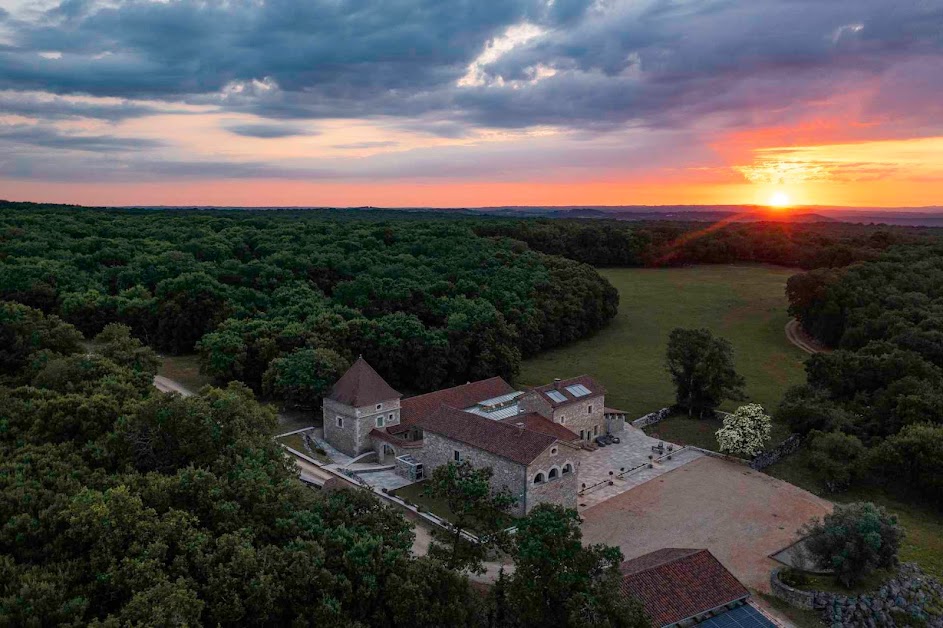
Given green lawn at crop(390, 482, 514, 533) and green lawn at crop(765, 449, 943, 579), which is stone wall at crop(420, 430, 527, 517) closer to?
green lawn at crop(390, 482, 514, 533)

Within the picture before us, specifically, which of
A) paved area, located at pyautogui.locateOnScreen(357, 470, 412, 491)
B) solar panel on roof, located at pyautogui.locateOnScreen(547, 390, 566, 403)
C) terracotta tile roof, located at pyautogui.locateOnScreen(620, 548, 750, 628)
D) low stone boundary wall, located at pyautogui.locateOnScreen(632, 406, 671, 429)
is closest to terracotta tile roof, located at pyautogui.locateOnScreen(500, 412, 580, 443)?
solar panel on roof, located at pyautogui.locateOnScreen(547, 390, 566, 403)

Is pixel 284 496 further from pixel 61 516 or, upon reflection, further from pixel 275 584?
pixel 61 516

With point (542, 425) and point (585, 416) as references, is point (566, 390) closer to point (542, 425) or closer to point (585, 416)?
point (585, 416)

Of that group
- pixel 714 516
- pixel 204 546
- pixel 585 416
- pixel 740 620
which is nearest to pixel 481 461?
pixel 714 516

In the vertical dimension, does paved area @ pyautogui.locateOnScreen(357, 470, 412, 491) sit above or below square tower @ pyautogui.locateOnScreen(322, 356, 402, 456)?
below

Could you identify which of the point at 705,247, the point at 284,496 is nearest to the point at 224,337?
the point at 284,496
